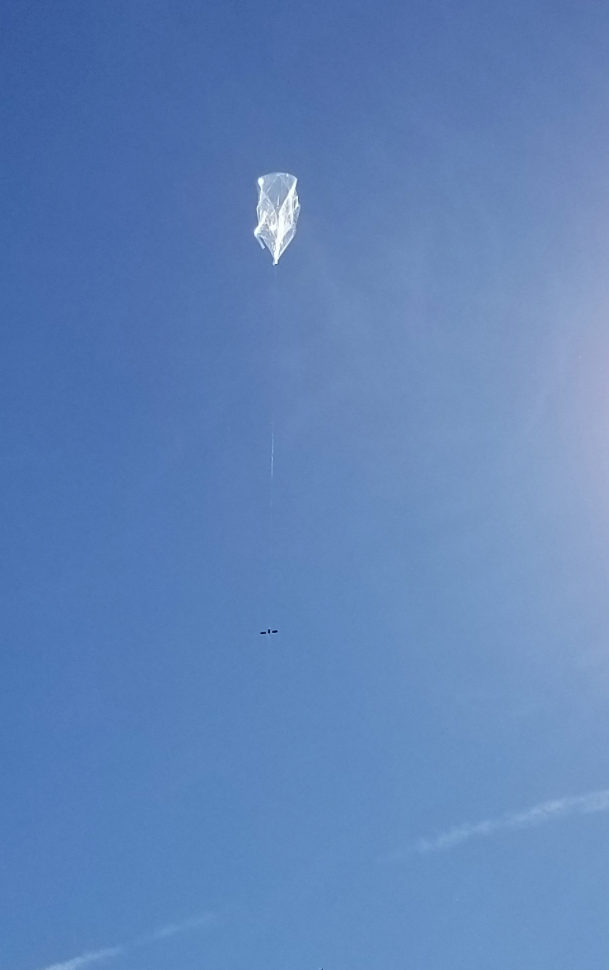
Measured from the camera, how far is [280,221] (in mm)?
27141

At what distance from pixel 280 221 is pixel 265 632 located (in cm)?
1742

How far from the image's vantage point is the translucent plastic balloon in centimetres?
2734

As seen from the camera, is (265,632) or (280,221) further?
(265,632)

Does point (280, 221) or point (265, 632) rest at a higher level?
point (280, 221)

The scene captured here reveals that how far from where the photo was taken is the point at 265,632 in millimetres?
30578

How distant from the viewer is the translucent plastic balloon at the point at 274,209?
2734cm

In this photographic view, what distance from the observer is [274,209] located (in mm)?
27438
